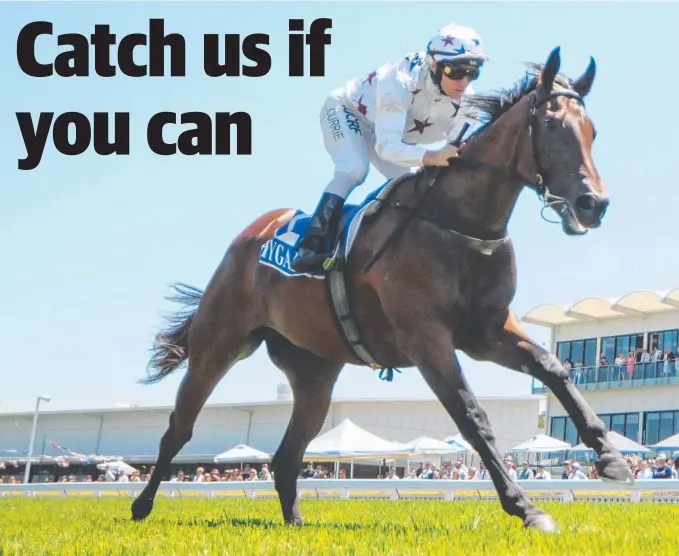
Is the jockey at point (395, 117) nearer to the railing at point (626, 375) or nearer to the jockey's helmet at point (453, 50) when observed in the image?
the jockey's helmet at point (453, 50)

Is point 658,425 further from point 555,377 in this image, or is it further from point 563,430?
point 555,377

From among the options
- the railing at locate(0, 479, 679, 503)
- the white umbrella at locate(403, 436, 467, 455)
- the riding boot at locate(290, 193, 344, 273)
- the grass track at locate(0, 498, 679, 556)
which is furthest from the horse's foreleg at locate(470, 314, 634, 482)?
the white umbrella at locate(403, 436, 467, 455)

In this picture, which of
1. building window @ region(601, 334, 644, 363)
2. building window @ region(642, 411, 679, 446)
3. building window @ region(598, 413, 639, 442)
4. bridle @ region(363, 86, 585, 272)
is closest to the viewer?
bridle @ region(363, 86, 585, 272)

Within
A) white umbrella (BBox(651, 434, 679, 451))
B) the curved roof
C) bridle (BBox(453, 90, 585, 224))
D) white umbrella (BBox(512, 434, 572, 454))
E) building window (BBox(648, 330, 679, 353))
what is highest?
bridle (BBox(453, 90, 585, 224))

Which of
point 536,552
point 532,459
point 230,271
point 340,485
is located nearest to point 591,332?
point 532,459

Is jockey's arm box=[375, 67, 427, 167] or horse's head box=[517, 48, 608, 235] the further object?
jockey's arm box=[375, 67, 427, 167]

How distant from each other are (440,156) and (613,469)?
7.27 feet

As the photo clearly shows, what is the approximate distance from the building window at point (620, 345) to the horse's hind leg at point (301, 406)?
121 feet

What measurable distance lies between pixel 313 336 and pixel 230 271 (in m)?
1.25

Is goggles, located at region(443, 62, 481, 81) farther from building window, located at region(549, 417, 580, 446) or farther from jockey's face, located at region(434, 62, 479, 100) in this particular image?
building window, located at region(549, 417, 580, 446)

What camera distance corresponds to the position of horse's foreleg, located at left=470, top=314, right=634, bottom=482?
504 cm

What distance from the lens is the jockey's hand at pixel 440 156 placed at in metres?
5.81

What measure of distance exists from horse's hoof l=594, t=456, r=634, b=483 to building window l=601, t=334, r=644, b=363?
1521 inches

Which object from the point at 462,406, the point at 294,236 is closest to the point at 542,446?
the point at 294,236
